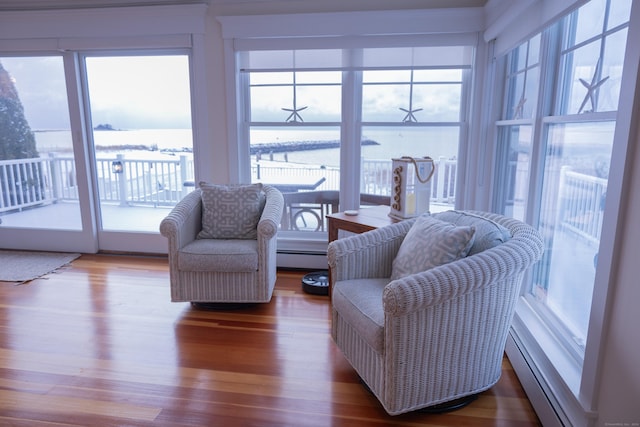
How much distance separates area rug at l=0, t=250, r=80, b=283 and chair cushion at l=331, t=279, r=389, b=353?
280 cm

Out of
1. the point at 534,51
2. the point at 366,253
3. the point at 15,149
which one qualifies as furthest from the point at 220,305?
the point at 15,149

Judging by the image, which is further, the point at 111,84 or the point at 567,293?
the point at 111,84

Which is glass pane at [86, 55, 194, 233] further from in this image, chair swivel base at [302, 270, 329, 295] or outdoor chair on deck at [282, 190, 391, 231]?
chair swivel base at [302, 270, 329, 295]

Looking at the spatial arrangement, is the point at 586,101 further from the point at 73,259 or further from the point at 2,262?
the point at 2,262

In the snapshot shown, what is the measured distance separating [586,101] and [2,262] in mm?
4572

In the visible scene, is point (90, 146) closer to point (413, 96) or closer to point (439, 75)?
point (413, 96)

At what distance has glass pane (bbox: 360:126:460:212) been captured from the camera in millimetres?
3262

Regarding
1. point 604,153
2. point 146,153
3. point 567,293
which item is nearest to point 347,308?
point 567,293

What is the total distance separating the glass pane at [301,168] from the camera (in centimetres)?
345

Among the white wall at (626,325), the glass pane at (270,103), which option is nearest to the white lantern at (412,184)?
the glass pane at (270,103)

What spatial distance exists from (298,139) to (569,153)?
82.8 inches

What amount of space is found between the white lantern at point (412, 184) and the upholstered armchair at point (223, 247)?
32.5 inches

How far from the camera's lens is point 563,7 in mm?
1757

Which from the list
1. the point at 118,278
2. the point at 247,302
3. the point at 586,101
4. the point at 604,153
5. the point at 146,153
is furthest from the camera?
the point at 146,153
